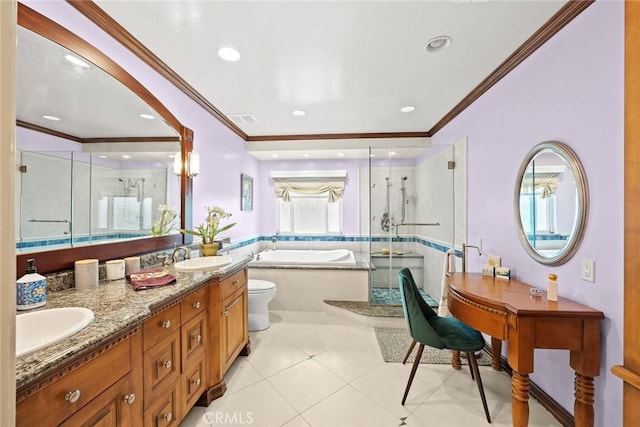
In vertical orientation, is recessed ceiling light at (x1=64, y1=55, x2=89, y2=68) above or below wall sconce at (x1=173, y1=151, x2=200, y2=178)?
above

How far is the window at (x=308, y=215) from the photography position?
16.3 feet

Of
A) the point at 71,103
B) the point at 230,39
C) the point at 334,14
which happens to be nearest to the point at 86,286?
the point at 71,103

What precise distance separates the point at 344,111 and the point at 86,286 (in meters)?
2.77

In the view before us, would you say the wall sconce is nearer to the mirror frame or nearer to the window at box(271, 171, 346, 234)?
the mirror frame

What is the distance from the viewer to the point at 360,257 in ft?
14.5

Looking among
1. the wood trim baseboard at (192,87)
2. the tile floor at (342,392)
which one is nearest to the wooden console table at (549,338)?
the tile floor at (342,392)

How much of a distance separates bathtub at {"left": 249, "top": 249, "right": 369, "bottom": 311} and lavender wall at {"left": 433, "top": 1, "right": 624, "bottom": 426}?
1.67 metres

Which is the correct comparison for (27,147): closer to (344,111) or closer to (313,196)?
(344,111)

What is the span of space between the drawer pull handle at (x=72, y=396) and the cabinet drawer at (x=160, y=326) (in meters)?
0.36

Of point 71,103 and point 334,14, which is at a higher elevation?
point 334,14

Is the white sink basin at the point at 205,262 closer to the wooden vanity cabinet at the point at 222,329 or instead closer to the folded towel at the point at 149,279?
the wooden vanity cabinet at the point at 222,329

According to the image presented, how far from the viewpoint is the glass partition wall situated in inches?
137

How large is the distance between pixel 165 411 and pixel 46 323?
28.6 inches

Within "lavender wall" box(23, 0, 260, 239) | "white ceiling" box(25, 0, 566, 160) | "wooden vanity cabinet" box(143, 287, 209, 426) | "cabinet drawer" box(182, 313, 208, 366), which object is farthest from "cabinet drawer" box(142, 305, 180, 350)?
"white ceiling" box(25, 0, 566, 160)
